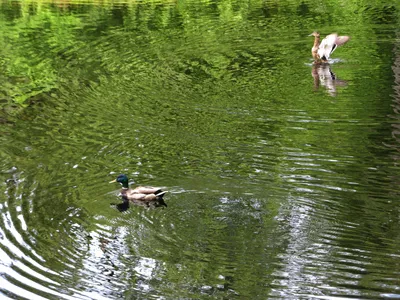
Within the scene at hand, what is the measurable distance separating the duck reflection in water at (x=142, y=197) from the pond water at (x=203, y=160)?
0.37ft

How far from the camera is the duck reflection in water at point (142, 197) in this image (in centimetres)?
961

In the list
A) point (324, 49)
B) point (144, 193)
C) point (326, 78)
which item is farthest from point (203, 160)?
point (324, 49)

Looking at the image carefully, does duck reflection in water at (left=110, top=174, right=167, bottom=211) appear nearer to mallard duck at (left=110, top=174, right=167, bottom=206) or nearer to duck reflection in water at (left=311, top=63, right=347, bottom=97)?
mallard duck at (left=110, top=174, right=167, bottom=206)

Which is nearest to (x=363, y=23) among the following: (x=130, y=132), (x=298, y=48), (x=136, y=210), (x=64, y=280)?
(x=298, y=48)

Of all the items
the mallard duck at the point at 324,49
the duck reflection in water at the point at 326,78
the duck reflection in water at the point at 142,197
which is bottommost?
the duck reflection in water at the point at 142,197

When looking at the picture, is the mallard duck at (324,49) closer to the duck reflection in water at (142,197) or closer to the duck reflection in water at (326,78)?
the duck reflection in water at (326,78)

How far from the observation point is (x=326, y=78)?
602 inches

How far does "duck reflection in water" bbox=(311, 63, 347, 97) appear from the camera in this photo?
14716mm

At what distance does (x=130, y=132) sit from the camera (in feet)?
41.3

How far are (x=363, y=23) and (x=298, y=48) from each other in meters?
3.05

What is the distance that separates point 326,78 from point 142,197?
660 centimetres

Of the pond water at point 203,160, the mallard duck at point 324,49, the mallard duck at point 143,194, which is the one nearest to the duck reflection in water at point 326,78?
the pond water at point 203,160

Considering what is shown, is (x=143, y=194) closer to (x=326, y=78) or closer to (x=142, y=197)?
(x=142, y=197)

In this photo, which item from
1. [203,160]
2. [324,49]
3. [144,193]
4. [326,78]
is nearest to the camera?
[144,193]
